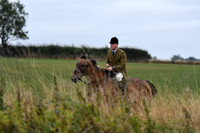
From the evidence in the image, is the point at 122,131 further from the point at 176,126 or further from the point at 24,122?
the point at 24,122

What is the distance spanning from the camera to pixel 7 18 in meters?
63.1

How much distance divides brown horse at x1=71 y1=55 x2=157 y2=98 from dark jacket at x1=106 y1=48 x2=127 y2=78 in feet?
0.78

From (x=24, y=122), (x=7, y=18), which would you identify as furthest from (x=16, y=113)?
(x=7, y=18)

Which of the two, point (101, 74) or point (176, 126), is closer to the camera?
point (176, 126)

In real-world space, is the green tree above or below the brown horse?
above

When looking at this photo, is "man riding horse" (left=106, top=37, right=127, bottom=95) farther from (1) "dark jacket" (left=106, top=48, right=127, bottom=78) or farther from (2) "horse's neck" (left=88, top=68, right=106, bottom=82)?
(2) "horse's neck" (left=88, top=68, right=106, bottom=82)

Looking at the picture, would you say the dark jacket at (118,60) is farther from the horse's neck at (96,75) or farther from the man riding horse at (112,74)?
the horse's neck at (96,75)

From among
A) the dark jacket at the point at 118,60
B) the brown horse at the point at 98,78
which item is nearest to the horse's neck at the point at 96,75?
the brown horse at the point at 98,78

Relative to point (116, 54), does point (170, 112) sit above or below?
below

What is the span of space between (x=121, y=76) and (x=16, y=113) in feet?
10.8

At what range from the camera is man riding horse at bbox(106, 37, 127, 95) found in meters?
7.27

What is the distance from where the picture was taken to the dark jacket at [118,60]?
7.36 meters

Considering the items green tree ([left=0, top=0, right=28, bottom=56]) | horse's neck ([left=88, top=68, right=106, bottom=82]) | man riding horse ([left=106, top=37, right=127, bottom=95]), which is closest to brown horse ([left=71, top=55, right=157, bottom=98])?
horse's neck ([left=88, top=68, right=106, bottom=82])

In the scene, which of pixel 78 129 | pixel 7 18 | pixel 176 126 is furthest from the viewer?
pixel 7 18
